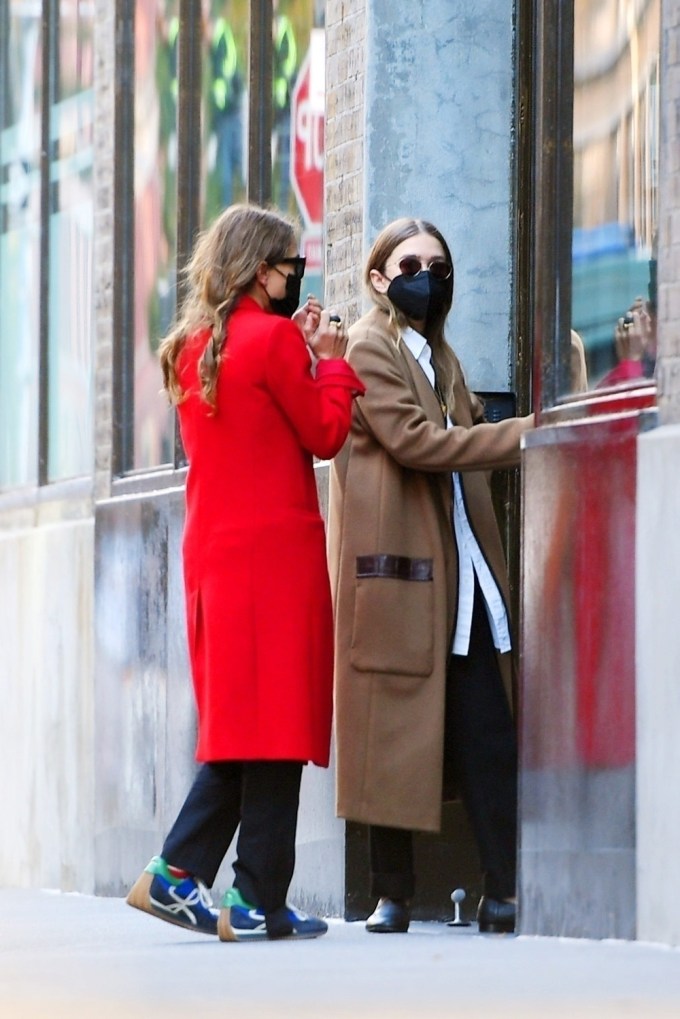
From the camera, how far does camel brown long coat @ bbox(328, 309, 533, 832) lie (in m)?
7.16

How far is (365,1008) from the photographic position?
5031 millimetres

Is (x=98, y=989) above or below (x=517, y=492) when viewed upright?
below

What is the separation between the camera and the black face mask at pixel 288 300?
7.05 m

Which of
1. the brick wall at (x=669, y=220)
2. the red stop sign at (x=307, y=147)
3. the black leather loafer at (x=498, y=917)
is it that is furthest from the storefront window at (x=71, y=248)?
the brick wall at (x=669, y=220)

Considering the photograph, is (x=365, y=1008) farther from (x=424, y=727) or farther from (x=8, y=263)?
(x=8, y=263)

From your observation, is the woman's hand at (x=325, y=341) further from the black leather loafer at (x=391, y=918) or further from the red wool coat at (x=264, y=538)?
the black leather loafer at (x=391, y=918)

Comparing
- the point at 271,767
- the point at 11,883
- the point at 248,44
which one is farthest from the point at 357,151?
the point at 11,883

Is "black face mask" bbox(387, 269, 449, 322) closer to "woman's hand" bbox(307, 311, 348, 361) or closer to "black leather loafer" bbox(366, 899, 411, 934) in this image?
"woman's hand" bbox(307, 311, 348, 361)

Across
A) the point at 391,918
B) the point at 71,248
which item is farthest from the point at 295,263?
the point at 71,248

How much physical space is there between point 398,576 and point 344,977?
5.62ft

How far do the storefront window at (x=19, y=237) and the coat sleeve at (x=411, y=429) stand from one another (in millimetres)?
5869

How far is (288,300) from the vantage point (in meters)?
7.07

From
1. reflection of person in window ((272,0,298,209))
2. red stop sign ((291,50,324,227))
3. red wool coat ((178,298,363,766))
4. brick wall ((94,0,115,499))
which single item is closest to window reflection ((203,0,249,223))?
reflection of person in window ((272,0,298,209))

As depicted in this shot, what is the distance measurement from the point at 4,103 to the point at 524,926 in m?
7.86
